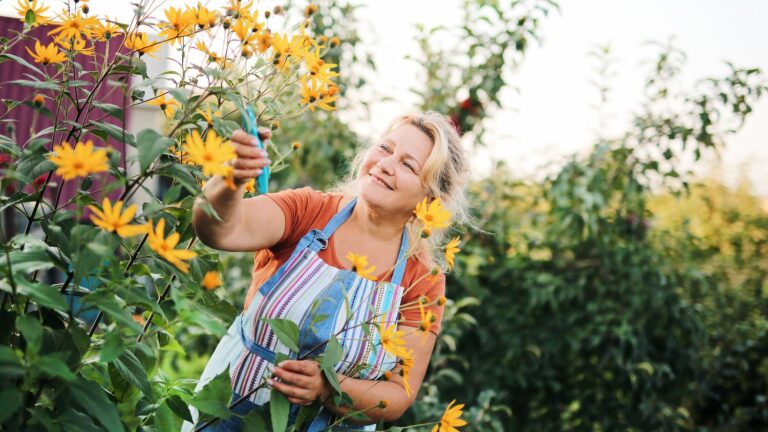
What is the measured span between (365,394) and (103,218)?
621 millimetres

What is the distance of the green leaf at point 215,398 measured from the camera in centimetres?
112

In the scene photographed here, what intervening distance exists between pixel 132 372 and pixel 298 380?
24 centimetres

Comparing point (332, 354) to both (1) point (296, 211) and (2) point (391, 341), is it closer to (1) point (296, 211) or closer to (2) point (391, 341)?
(2) point (391, 341)

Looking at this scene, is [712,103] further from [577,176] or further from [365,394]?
[365,394]

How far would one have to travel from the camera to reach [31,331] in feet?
2.86

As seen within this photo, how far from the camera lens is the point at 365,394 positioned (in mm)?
1326

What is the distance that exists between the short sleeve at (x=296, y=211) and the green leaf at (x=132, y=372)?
1.24 feet

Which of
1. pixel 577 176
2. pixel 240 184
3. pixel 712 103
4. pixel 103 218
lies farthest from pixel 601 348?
pixel 103 218

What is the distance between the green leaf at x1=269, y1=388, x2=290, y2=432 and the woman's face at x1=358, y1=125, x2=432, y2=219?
47cm

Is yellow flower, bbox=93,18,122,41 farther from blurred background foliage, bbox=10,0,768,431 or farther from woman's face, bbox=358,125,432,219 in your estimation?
blurred background foliage, bbox=10,0,768,431

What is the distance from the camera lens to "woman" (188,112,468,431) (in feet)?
4.33

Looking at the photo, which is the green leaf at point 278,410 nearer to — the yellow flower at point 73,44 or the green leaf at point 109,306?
the green leaf at point 109,306

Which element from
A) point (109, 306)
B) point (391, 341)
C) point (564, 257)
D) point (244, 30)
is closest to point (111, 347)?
point (109, 306)

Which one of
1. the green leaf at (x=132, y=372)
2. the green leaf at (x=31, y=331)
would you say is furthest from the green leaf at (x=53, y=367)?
the green leaf at (x=132, y=372)
